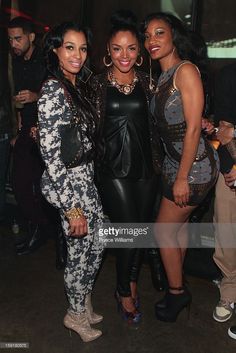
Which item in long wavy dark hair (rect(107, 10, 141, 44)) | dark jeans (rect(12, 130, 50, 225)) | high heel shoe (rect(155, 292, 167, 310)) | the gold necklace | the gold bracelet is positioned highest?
long wavy dark hair (rect(107, 10, 141, 44))

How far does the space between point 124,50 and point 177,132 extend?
65 centimetres

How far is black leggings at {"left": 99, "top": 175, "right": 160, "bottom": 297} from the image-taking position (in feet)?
9.56

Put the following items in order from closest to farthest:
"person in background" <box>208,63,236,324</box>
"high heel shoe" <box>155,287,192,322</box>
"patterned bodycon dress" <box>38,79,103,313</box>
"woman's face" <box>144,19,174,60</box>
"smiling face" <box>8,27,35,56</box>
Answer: "patterned bodycon dress" <box>38,79,103,313</box> → "woman's face" <box>144,19,174,60</box> → "person in background" <box>208,63,236,324</box> → "high heel shoe" <box>155,287,192,322</box> → "smiling face" <box>8,27,35,56</box>

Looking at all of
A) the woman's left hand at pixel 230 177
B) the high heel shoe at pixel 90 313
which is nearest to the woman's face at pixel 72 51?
the woman's left hand at pixel 230 177

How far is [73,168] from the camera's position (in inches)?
104

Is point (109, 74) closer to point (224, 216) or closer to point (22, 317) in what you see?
point (224, 216)

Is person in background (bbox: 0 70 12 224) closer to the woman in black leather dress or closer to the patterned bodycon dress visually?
the woman in black leather dress

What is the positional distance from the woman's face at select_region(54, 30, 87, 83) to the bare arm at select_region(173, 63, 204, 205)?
2.00 feet

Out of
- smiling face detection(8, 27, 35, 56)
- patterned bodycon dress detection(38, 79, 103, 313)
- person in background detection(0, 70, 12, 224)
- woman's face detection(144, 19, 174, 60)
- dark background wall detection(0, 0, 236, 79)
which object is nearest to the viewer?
patterned bodycon dress detection(38, 79, 103, 313)

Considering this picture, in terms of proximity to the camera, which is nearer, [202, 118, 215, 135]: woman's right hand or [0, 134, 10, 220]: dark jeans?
[202, 118, 215, 135]: woman's right hand

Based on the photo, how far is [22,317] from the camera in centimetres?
321

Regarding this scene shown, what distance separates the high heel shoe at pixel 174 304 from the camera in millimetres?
3104

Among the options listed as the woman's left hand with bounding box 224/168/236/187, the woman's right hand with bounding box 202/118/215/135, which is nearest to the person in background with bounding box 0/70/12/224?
the woman's right hand with bounding box 202/118/215/135

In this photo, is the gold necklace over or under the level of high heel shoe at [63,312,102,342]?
over
